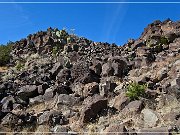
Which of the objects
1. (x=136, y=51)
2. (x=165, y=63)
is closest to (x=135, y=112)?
(x=165, y=63)

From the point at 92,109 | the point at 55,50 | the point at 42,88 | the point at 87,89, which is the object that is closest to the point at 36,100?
the point at 42,88

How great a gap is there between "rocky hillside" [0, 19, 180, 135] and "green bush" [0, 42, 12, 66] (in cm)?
400

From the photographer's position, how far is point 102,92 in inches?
699

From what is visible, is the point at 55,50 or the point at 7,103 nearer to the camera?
the point at 7,103

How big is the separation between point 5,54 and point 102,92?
19.2 metres

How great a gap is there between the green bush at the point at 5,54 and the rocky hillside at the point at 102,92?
4000mm

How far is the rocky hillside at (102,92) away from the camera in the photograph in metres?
14.2

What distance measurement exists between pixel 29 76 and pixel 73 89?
558 cm

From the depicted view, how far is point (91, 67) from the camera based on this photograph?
73.1 ft

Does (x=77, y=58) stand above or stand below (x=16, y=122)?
above

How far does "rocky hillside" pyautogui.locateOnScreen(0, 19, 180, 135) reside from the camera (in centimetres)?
1420

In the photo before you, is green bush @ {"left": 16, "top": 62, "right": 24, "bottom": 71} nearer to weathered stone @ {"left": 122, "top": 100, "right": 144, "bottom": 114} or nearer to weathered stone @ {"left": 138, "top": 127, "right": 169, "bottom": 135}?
weathered stone @ {"left": 122, "top": 100, "right": 144, "bottom": 114}

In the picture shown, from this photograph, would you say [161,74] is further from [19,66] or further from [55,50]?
[55,50]

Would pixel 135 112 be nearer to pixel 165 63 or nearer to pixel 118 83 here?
pixel 118 83
